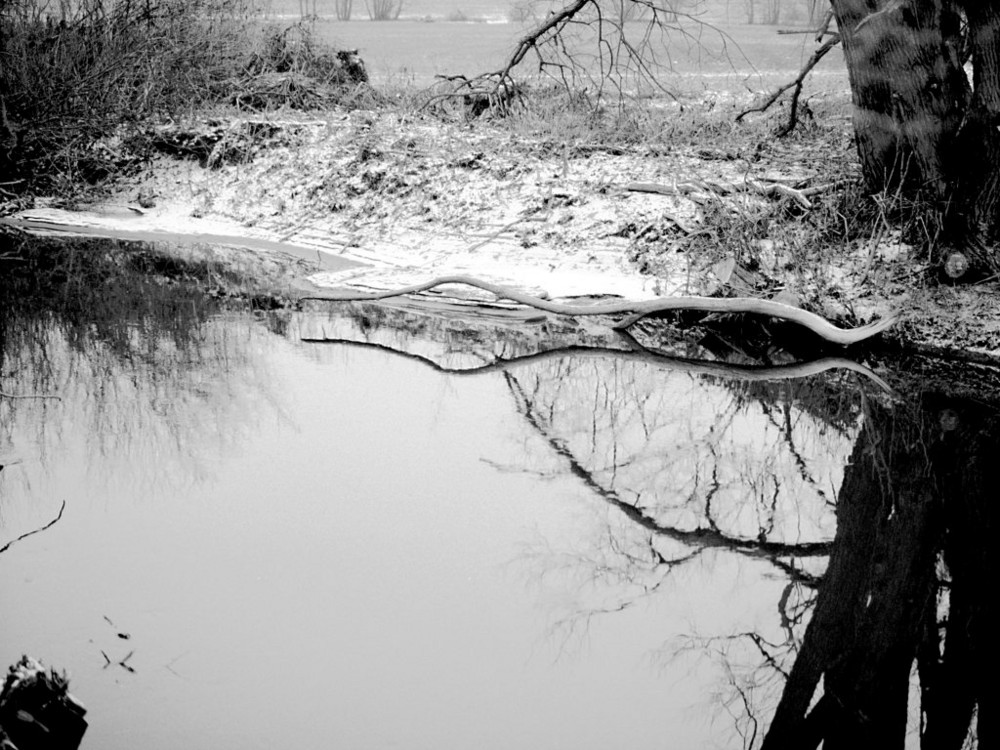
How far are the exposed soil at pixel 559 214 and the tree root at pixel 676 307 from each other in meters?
0.36

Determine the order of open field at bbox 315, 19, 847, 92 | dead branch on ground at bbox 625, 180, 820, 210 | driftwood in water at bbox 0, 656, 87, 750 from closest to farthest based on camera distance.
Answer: driftwood in water at bbox 0, 656, 87, 750
dead branch on ground at bbox 625, 180, 820, 210
open field at bbox 315, 19, 847, 92

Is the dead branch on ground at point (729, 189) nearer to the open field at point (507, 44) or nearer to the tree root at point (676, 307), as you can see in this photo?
the tree root at point (676, 307)

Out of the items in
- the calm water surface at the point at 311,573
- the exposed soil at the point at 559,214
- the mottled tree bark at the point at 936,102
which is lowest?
the calm water surface at the point at 311,573

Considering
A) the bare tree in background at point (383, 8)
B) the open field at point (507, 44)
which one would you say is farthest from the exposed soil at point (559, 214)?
the bare tree in background at point (383, 8)

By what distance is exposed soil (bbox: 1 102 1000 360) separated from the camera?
9367mm

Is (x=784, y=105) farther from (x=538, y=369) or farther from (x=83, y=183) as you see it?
(x=83, y=183)

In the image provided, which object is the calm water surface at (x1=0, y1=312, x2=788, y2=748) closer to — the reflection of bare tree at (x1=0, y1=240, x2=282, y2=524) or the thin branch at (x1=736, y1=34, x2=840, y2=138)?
the reflection of bare tree at (x1=0, y1=240, x2=282, y2=524)

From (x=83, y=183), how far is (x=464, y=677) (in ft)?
40.0

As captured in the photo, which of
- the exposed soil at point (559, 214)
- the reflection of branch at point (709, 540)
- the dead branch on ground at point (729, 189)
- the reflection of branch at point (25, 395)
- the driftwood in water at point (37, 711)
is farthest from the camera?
the dead branch on ground at point (729, 189)

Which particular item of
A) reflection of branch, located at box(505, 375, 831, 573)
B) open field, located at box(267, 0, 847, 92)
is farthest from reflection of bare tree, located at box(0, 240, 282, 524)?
open field, located at box(267, 0, 847, 92)

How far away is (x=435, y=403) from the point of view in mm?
8109

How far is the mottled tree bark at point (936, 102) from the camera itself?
8836 mm

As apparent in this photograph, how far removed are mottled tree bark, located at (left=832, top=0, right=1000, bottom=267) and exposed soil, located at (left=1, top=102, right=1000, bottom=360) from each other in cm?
47

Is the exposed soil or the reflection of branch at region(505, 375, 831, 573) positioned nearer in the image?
the reflection of branch at region(505, 375, 831, 573)
